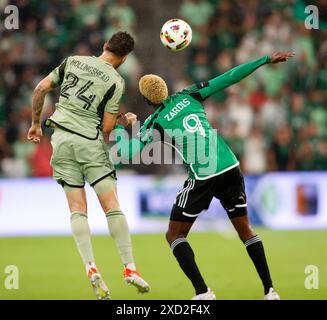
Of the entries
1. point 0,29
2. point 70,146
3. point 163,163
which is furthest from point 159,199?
point 70,146

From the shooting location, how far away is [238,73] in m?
7.21

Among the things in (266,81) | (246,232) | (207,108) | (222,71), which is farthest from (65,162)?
(266,81)

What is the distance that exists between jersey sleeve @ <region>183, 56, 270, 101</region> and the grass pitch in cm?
186

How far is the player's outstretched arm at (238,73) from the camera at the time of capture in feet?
23.7

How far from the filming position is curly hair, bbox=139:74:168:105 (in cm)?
735

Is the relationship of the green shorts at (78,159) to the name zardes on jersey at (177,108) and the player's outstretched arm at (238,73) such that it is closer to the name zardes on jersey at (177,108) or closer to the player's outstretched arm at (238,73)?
the name zardes on jersey at (177,108)

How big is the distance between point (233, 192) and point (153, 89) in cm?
113

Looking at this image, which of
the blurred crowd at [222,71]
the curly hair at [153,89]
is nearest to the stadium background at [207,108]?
the blurred crowd at [222,71]

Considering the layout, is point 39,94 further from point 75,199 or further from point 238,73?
point 238,73

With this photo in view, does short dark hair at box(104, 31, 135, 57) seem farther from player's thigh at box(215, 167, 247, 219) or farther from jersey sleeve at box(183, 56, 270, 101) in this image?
player's thigh at box(215, 167, 247, 219)

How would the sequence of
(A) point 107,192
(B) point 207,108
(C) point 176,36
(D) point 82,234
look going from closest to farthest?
(D) point 82,234
(A) point 107,192
(C) point 176,36
(B) point 207,108

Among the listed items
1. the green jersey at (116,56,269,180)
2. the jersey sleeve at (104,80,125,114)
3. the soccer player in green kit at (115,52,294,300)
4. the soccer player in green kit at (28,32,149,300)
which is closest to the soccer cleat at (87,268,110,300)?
the soccer player in green kit at (28,32,149,300)

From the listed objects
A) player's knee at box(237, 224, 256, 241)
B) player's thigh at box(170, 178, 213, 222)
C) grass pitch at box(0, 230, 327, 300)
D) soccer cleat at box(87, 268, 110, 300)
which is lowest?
grass pitch at box(0, 230, 327, 300)

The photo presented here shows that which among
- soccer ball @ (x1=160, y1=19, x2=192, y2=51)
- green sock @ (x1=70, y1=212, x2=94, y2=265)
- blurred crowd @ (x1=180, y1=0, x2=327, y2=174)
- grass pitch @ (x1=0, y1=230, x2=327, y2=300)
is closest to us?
green sock @ (x1=70, y1=212, x2=94, y2=265)
